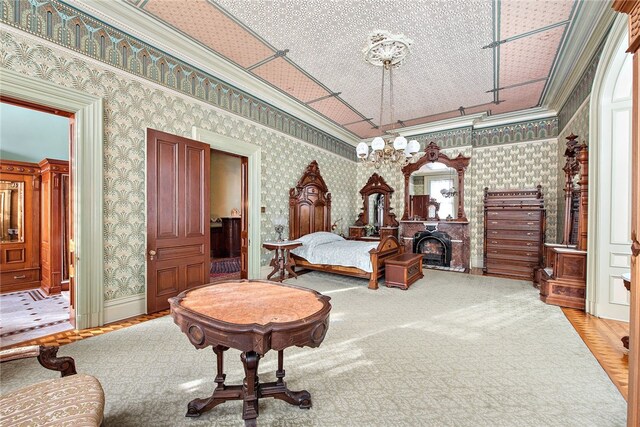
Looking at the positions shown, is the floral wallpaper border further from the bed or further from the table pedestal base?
the table pedestal base

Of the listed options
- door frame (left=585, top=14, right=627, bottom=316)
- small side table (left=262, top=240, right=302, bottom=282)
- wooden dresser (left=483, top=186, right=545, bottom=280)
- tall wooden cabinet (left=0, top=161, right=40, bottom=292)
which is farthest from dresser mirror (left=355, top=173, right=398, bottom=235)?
tall wooden cabinet (left=0, top=161, right=40, bottom=292)

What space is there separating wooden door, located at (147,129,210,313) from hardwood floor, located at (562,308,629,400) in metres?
4.49

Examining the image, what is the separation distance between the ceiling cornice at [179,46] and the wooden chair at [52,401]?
352 centimetres

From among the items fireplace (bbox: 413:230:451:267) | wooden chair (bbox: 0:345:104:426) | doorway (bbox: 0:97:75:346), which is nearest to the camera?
wooden chair (bbox: 0:345:104:426)

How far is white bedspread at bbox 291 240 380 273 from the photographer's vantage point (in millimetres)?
5098

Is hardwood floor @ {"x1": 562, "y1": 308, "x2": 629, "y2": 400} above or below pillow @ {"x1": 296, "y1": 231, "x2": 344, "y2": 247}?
below

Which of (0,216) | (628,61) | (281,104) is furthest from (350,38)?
(0,216)

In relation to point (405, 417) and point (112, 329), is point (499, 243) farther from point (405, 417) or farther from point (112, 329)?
point (112, 329)

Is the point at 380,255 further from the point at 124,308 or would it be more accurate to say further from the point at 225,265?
the point at 225,265

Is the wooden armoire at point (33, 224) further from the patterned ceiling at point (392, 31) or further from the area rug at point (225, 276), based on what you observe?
the patterned ceiling at point (392, 31)

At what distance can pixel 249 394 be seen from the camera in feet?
5.55

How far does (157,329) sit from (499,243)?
659cm

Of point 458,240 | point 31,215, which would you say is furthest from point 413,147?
point 31,215

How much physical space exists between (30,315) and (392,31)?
19.3 ft
